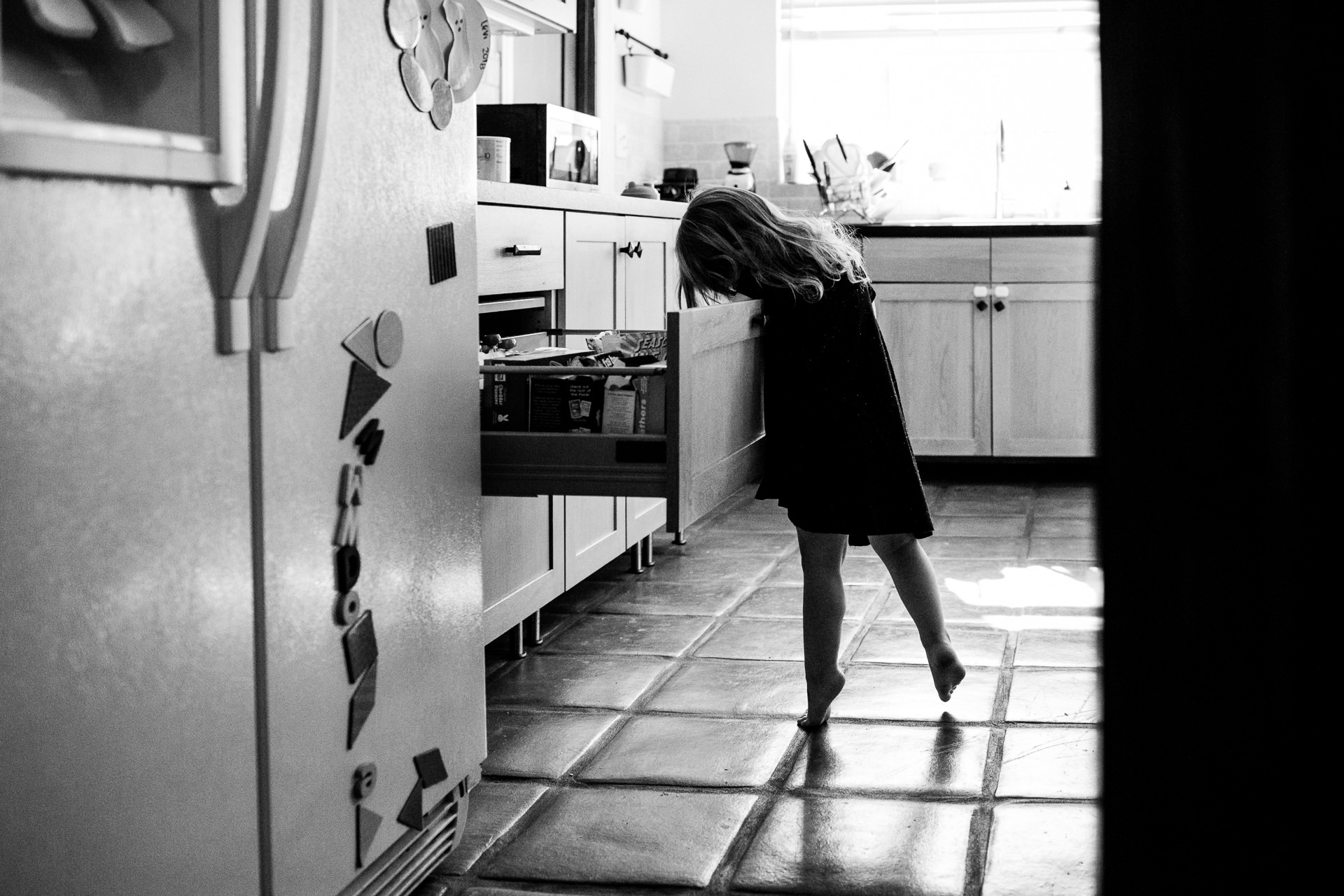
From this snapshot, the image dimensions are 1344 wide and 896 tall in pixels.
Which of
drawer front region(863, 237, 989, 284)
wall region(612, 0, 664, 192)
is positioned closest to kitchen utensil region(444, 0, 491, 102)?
wall region(612, 0, 664, 192)

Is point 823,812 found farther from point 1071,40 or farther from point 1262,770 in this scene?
point 1071,40

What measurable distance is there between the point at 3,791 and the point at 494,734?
148 centimetres

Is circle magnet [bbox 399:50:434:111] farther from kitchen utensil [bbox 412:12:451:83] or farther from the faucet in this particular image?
the faucet

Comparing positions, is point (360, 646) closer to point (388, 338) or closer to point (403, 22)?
point (388, 338)

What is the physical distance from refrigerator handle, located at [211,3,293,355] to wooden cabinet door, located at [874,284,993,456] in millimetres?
3963

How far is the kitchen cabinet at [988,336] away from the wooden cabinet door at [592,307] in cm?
198

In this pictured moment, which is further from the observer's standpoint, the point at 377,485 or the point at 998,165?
the point at 998,165

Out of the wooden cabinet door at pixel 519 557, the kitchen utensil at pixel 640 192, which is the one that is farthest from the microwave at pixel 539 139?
the wooden cabinet door at pixel 519 557

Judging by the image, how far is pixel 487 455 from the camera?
1.99 meters

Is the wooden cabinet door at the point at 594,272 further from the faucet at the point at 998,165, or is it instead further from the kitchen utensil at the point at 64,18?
the faucet at the point at 998,165

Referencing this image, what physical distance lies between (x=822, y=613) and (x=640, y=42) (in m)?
3.44

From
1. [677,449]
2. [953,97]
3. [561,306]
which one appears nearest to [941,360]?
[953,97]

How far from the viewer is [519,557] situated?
2.75 m

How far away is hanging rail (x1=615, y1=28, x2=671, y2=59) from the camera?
5145 mm
